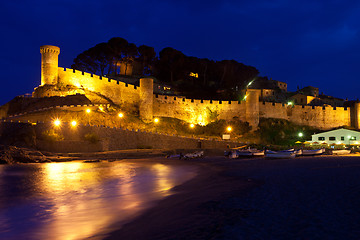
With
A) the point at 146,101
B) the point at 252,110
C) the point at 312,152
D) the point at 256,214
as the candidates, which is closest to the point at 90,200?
the point at 256,214

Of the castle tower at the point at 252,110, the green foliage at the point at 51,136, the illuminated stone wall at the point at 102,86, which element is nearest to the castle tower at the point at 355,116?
the castle tower at the point at 252,110

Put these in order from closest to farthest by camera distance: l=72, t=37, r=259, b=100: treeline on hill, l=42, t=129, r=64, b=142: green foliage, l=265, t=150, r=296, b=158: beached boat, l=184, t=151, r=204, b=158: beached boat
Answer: l=265, t=150, r=296, b=158: beached boat < l=42, t=129, r=64, b=142: green foliage < l=184, t=151, r=204, b=158: beached boat < l=72, t=37, r=259, b=100: treeline on hill

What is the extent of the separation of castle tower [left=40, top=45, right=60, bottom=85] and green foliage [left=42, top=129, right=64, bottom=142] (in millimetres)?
12419

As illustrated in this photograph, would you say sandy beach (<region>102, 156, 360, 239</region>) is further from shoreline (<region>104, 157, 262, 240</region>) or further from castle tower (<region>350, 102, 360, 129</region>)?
castle tower (<region>350, 102, 360, 129</region>)

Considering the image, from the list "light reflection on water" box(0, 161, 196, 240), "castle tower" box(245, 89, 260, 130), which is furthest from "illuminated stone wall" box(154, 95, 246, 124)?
"light reflection on water" box(0, 161, 196, 240)

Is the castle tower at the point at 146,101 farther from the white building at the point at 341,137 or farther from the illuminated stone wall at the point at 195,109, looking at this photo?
the white building at the point at 341,137

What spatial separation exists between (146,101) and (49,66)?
12.1 meters

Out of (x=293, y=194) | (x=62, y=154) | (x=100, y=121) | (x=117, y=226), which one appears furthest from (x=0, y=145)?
(x=293, y=194)

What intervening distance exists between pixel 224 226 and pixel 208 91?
4736 cm

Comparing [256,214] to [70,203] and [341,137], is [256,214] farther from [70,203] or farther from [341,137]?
[341,137]

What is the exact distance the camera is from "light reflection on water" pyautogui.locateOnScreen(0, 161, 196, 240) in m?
5.64

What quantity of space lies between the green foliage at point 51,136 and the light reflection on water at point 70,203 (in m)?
10.1

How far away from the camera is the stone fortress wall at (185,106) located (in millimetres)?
33875

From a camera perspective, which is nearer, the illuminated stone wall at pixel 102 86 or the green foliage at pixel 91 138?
the green foliage at pixel 91 138
